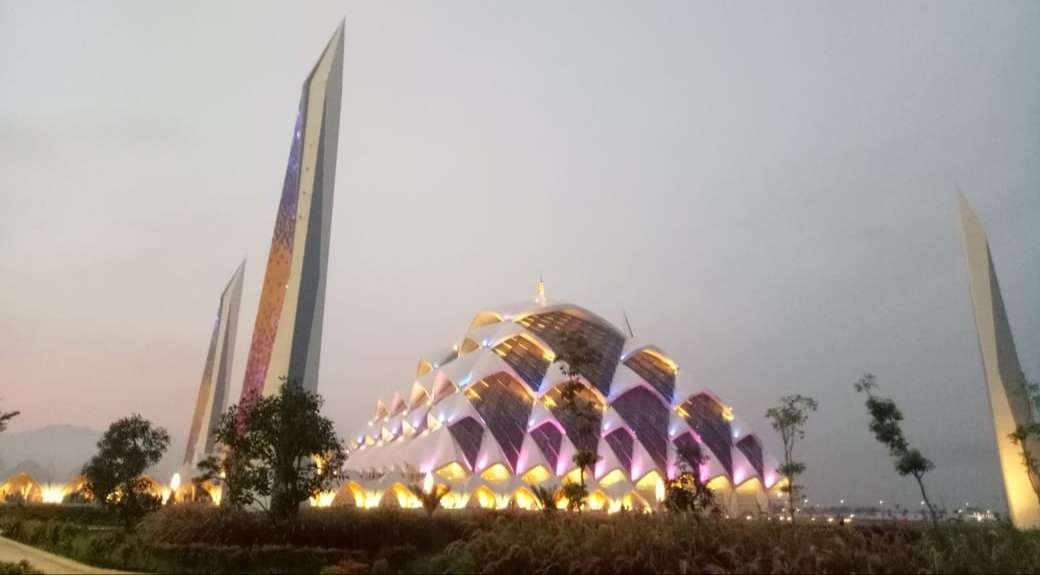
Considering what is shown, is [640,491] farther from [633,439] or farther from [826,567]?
[826,567]

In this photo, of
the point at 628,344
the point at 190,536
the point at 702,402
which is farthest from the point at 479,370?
the point at 190,536

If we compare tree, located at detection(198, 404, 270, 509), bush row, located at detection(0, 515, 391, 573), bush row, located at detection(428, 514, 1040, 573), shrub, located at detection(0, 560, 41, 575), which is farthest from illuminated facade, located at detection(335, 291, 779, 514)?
bush row, located at detection(428, 514, 1040, 573)

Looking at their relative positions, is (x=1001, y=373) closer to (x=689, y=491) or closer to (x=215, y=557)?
(x=689, y=491)

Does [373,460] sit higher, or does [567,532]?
[373,460]

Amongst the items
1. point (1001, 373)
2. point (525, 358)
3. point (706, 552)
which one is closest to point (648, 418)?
point (525, 358)

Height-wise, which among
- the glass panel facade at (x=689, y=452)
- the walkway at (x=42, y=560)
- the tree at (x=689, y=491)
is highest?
the glass panel facade at (x=689, y=452)

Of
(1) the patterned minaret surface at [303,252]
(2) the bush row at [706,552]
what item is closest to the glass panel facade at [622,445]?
(1) the patterned minaret surface at [303,252]

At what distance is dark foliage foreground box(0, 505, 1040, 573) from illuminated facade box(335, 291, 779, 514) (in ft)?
63.1

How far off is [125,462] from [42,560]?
13123mm

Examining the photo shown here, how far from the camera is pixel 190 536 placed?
14.6 meters

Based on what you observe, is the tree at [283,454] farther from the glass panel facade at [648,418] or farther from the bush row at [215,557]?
the glass panel facade at [648,418]

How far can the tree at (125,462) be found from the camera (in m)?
25.9

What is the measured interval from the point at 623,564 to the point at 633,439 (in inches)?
1271

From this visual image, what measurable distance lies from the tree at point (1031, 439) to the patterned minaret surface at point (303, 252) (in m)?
25.1
